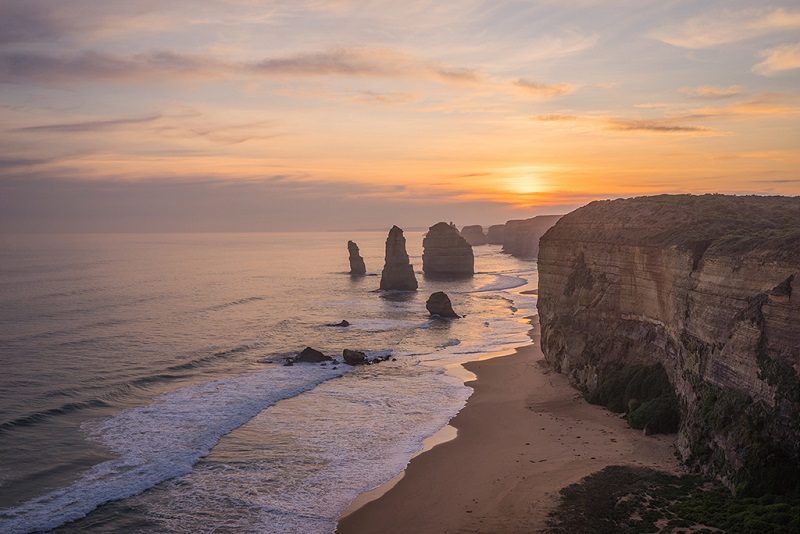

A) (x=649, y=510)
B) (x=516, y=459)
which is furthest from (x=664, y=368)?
(x=649, y=510)

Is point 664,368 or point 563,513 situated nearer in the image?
point 563,513

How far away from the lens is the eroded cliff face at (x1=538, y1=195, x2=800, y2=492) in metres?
18.8

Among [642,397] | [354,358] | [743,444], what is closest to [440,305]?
[354,358]

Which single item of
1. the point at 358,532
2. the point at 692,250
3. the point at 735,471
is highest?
the point at 692,250

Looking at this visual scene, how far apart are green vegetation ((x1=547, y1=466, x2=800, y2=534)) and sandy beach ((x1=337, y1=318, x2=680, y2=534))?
91 cm

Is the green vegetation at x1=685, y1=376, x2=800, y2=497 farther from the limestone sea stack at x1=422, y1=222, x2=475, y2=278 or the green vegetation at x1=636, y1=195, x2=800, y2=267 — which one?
the limestone sea stack at x1=422, y1=222, x2=475, y2=278

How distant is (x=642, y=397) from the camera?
29062 mm

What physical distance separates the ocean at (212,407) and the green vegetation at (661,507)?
788 cm

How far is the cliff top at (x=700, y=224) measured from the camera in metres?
21.8

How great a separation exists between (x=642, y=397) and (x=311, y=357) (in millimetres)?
25867

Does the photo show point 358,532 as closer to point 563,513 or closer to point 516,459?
point 563,513

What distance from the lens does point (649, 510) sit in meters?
18.8

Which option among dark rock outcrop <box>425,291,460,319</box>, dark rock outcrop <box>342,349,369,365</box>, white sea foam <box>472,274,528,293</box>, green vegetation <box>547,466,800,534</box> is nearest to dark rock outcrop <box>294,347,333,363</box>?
dark rock outcrop <box>342,349,369,365</box>

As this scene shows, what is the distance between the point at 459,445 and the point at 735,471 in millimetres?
11854
